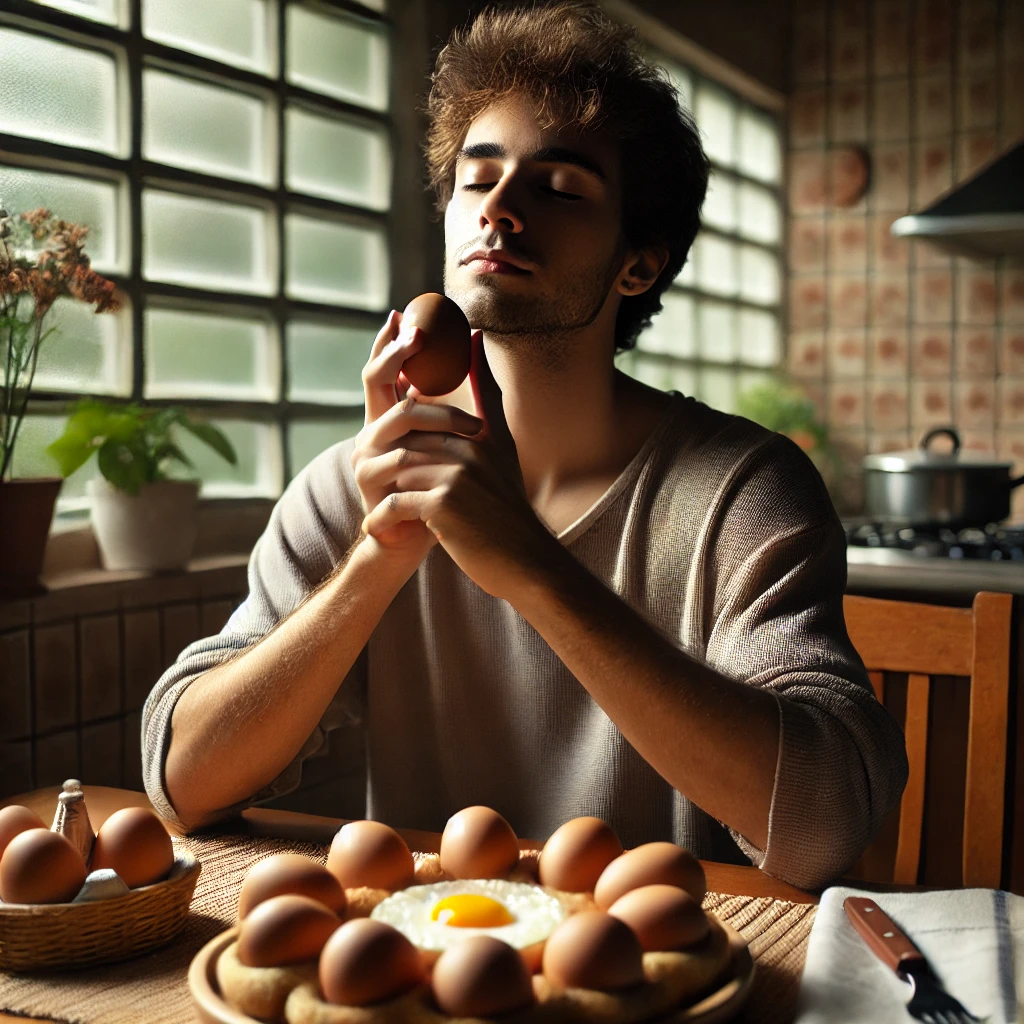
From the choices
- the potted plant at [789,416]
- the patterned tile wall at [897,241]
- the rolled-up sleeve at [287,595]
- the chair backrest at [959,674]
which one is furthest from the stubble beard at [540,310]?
the patterned tile wall at [897,241]

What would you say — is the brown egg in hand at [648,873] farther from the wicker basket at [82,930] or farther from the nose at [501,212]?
the nose at [501,212]

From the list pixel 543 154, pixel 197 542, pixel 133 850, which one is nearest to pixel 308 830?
pixel 133 850

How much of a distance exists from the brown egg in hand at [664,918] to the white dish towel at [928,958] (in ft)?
0.32

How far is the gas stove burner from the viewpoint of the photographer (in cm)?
234

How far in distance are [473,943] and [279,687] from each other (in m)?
0.56

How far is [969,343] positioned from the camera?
156 inches

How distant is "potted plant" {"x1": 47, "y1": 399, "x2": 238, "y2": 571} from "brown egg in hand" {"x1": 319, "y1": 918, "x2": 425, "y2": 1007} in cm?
118

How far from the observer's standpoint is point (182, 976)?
2.30ft

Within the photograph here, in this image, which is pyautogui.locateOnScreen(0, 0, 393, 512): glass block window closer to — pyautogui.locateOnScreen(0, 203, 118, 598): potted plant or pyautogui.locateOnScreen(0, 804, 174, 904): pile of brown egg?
pyautogui.locateOnScreen(0, 203, 118, 598): potted plant

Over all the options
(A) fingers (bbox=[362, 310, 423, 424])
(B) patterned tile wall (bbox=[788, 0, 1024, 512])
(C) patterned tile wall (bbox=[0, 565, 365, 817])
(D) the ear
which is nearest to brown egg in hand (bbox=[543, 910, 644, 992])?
(A) fingers (bbox=[362, 310, 423, 424])

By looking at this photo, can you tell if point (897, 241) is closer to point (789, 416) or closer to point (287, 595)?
point (789, 416)

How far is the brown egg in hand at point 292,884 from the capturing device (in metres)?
0.62

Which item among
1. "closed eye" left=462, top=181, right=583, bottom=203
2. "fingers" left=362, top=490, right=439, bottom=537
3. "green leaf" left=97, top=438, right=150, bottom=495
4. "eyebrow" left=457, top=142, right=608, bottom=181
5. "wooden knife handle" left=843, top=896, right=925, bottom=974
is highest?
"eyebrow" left=457, top=142, right=608, bottom=181

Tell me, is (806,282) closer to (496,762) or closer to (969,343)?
(969,343)
